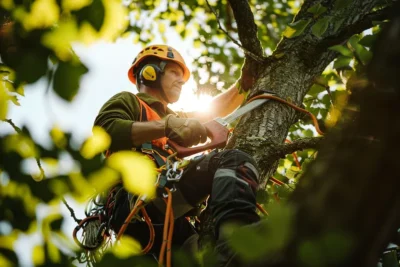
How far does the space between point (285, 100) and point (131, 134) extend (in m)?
0.90

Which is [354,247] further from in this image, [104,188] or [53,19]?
[53,19]

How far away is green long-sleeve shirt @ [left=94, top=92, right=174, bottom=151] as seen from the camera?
2715 millimetres

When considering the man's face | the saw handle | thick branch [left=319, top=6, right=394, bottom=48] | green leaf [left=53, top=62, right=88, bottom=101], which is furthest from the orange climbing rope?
the man's face

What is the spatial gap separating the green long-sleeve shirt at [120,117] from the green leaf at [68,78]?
1.75m

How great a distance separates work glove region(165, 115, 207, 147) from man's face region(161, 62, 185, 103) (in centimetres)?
112

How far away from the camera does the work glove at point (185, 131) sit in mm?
2662

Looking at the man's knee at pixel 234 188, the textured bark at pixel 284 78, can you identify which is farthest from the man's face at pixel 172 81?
the man's knee at pixel 234 188

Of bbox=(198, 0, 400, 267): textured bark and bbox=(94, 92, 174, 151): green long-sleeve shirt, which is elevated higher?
bbox=(198, 0, 400, 267): textured bark

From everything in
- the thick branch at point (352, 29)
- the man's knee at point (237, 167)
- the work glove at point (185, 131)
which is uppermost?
the thick branch at point (352, 29)

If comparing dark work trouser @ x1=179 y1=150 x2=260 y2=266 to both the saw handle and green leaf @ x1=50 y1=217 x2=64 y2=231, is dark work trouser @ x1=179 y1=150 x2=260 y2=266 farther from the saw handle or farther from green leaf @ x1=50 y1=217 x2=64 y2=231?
green leaf @ x1=50 y1=217 x2=64 y2=231

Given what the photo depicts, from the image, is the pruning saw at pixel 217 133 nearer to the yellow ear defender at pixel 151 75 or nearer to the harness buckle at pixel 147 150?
the harness buckle at pixel 147 150

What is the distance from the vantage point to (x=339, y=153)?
77 centimetres

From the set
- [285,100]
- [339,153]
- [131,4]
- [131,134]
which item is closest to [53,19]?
[339,153]

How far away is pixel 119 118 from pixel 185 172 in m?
0.65
